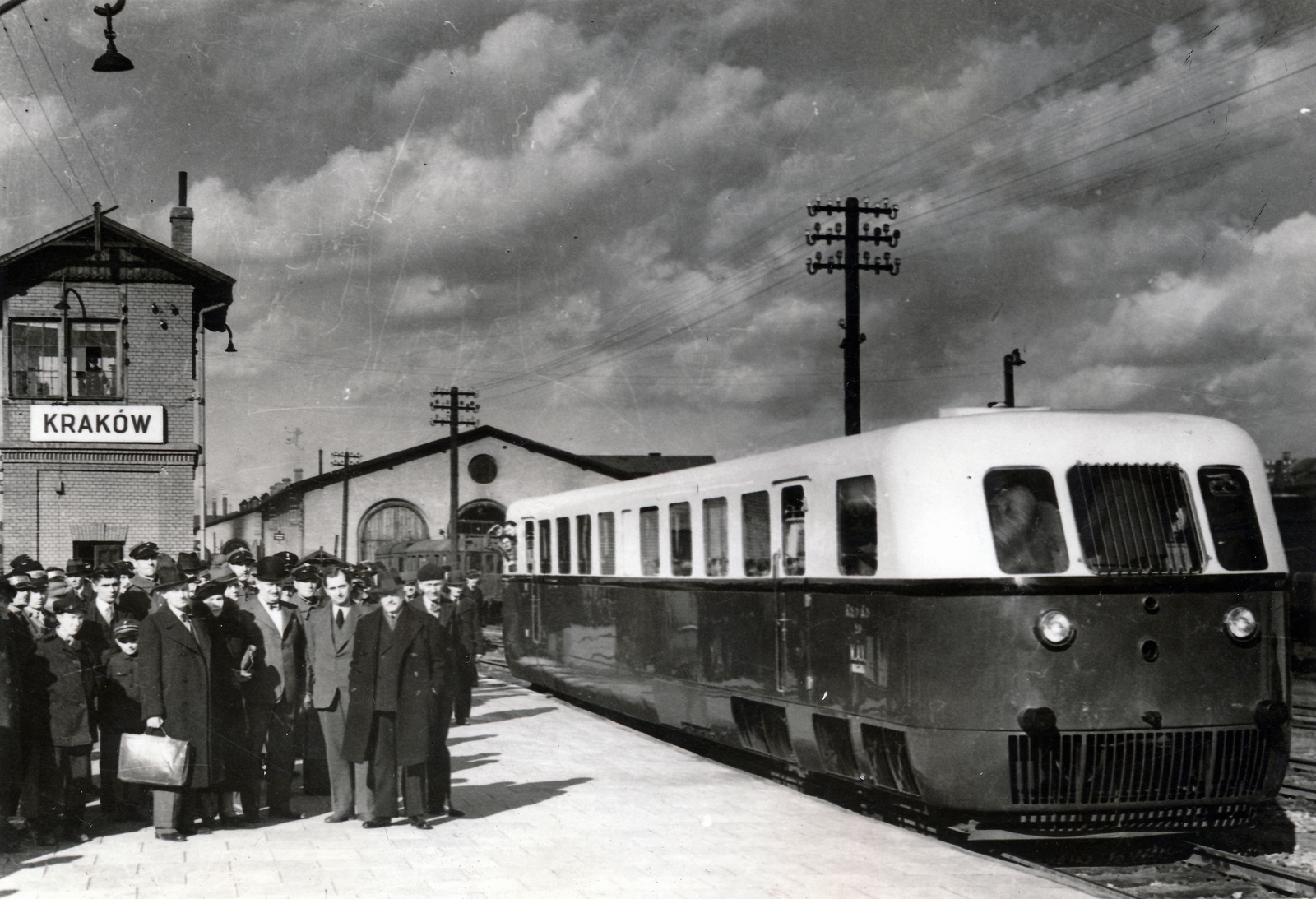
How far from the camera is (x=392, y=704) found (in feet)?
30.1

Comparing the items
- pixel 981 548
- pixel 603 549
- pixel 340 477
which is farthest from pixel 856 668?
pixel 340 477

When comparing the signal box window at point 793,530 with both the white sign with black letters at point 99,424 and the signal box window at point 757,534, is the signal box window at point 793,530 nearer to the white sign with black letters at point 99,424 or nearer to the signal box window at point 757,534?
the signal box window at point 757,534

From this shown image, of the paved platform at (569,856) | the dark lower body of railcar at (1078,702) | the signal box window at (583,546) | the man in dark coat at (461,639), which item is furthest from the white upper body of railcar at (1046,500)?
the signal box window at (583,546)

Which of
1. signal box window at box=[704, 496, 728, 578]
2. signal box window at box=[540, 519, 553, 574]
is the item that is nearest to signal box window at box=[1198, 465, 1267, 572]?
signal box window at box=[704, 496, 728, 578]

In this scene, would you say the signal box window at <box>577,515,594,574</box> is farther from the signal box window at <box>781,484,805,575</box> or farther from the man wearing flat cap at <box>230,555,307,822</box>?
the man wearing flat cap at <box>230,555,307,822</box>

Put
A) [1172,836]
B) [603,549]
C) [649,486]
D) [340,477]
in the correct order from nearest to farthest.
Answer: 1. [1172,836]
2. [649,486]
3. [603,549]
4. [340,477]

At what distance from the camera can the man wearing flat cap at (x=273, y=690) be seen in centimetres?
957

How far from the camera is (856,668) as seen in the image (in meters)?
9.41

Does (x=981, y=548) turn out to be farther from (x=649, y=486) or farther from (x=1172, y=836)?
(x=649, y=486)

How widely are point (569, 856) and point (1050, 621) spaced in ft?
10.3

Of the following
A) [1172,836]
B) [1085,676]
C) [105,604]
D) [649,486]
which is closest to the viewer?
[1085,676]

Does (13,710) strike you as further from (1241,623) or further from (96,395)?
(96,395)

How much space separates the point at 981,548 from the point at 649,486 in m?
6.01

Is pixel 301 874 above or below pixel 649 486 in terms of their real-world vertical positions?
below
